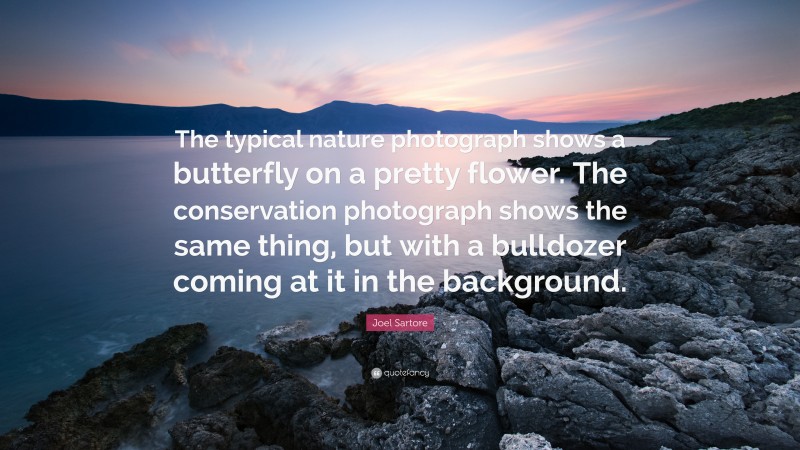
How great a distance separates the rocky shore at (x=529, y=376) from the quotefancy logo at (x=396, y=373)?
83 mm

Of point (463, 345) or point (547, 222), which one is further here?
point (547, 222)

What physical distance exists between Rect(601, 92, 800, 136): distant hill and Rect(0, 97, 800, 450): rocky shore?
7703 cm

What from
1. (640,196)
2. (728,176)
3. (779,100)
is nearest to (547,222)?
(640,196)

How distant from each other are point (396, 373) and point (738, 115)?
109311 mm

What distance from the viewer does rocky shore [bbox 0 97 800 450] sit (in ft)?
17.2

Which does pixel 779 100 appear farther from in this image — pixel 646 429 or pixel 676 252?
pixel 646 429

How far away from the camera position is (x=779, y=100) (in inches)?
3275

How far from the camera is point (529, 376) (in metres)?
5.94

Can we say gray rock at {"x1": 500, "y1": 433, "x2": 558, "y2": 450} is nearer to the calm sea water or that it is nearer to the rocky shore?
the rocky shore

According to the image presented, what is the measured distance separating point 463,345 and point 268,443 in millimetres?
4347

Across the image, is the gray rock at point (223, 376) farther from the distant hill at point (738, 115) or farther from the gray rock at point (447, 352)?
the distant hill at point (738, 115)

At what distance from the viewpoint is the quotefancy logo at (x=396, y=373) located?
693 centimetres

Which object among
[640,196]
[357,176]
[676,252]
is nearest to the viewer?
[676,252]

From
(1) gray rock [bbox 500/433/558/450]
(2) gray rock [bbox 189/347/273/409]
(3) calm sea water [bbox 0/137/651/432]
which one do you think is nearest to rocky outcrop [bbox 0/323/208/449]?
(3) calm sea water [bbox 0/137/651/432]
